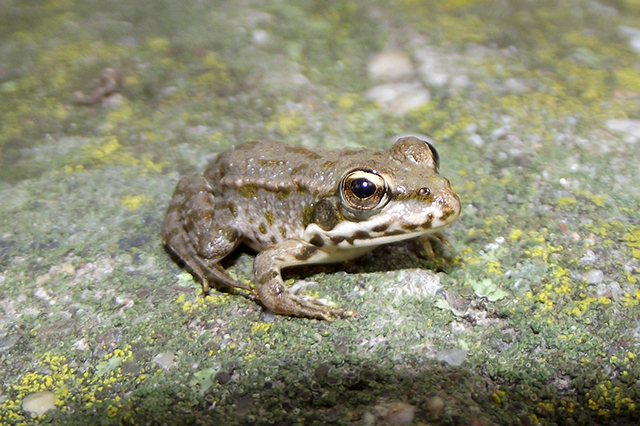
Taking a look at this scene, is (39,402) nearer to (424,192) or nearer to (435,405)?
(435,405)

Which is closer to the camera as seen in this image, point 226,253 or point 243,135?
point 226,253

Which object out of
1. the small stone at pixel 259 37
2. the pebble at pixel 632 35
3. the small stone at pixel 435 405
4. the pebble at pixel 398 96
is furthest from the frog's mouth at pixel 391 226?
the pebble at pixel 632 35

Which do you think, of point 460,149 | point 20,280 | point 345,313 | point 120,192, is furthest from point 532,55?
point 20,280

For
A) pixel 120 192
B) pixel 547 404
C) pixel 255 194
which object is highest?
pixel 255 194

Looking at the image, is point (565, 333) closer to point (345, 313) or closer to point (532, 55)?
point (345, 313)

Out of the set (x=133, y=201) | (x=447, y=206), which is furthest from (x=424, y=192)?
(x=133, y=201)

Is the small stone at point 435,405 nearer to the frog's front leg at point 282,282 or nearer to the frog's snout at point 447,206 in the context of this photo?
the frog's front leg at point 282,282
